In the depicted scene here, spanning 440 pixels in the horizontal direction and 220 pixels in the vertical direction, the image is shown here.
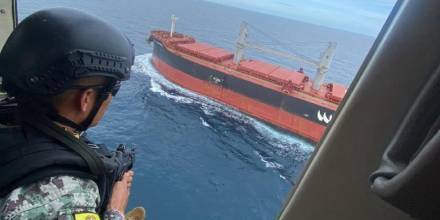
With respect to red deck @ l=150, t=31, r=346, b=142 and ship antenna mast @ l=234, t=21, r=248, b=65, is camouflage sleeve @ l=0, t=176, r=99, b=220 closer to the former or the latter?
red deck @ l=150, t=31, r=346, b=142

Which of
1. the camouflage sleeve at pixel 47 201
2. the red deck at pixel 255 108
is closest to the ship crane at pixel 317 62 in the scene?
the red deck at pixel 255 108

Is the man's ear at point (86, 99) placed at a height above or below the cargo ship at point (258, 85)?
above

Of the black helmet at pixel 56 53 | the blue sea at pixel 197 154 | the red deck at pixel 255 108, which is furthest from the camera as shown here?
the red deck at pixel 255 108

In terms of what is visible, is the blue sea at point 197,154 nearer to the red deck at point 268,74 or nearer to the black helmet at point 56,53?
the red deck at point 268,74

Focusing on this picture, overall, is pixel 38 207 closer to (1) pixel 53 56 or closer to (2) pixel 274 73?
(1) pixel 53 56

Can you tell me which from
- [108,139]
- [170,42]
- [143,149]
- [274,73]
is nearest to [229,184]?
[143,149]

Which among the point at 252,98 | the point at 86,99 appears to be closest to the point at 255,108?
the point at 252,98

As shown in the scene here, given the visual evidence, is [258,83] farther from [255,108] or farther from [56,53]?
[56,53]
